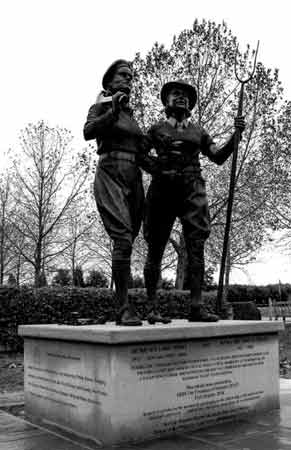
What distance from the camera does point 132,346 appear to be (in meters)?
4.64

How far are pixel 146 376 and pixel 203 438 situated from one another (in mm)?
696

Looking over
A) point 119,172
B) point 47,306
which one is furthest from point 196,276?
point 47,306

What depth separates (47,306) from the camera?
13.3m

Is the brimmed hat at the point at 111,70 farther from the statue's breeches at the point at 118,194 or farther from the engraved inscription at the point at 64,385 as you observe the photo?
the engraved inscription at the point at 64,385

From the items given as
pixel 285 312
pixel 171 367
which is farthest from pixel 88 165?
pixel 171 367

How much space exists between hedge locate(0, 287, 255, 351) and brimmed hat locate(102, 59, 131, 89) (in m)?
7.54

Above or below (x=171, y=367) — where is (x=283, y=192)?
above

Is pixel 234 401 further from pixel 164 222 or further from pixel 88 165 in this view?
pixel 88 165

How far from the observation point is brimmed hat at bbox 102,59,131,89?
579cm

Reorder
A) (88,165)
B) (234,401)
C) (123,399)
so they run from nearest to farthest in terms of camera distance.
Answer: (123,399) < (234,401) < (88,165)

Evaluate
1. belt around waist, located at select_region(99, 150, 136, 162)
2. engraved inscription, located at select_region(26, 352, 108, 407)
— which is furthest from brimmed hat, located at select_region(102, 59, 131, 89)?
engraved inscription, located at select_region(26, 352, 108, 407)

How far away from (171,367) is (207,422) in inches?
26.9

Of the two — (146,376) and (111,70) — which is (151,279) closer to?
(146,376)

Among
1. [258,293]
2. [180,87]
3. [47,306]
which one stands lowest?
[47,306]
